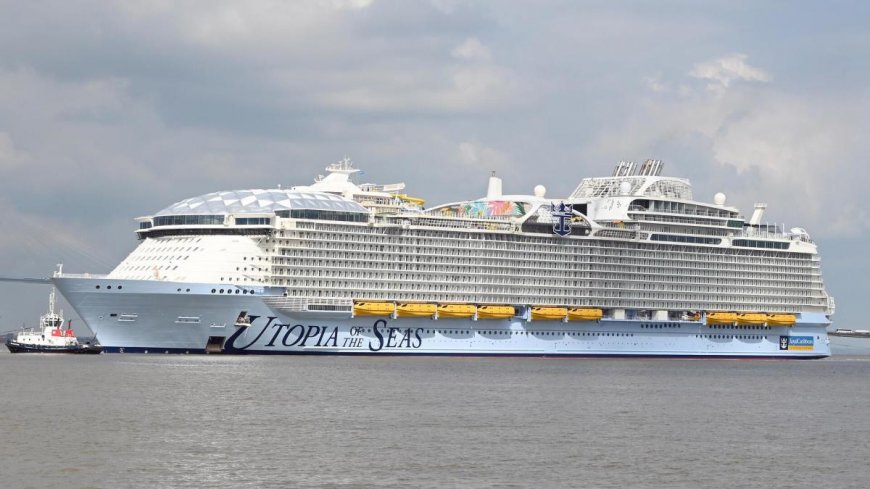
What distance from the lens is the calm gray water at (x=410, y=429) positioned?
43.4 meters

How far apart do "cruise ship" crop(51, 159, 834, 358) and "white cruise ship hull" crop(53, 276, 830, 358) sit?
0.11 metres

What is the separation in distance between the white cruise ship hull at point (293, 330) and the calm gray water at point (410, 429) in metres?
8.30

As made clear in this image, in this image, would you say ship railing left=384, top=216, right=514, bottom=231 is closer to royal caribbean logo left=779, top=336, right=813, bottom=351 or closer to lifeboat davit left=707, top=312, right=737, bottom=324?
lifeboat davit left=707, top=312, right=737, bottom=324

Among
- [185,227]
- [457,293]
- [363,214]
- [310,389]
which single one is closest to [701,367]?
[457,293]

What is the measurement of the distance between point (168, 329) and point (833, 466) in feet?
202

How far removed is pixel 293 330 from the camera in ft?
340

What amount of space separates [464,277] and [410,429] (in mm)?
61847

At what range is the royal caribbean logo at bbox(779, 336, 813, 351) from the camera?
136875mm

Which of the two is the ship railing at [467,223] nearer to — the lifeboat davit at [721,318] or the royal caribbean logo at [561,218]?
the royal caribbean logo at [561,218]

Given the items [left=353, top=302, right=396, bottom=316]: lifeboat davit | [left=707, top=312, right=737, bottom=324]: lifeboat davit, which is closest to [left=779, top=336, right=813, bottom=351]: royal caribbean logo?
[left=707, top=312, right=737, bottom=324]: lifeboat davit

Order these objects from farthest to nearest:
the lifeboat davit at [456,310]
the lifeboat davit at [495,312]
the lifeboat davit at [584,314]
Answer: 1. the lifeboat davit at [584,314]
2. the lifeboat davit at [495,312]
3. the lifeboat davit at [456,310]

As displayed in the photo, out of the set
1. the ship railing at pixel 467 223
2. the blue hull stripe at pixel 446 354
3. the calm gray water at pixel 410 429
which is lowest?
the calm gray water at pixel 410 429

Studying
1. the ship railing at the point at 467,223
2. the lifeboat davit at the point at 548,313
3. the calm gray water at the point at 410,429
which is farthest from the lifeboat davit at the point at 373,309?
the calm gray water at the point at 410,429

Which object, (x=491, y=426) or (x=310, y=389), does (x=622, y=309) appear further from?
(x=491, y=426)
